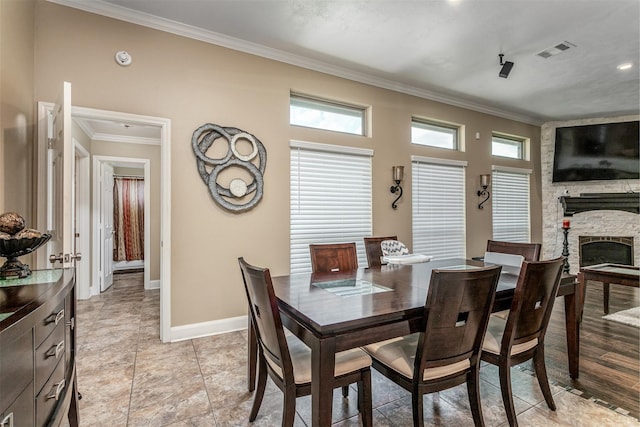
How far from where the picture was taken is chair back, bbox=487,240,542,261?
2.72 m

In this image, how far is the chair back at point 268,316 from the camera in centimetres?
145

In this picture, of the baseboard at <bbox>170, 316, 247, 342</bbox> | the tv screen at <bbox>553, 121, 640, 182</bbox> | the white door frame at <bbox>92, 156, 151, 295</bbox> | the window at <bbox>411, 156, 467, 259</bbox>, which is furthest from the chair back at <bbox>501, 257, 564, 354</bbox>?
the tv screen at <bbox>553, 121, 640, 182</bbox>

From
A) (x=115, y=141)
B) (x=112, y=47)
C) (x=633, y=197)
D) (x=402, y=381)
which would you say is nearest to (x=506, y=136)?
(x=633, y=197)

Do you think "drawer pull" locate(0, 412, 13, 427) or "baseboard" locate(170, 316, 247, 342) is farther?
"baseboard" locate(170, 316, 247, 342)

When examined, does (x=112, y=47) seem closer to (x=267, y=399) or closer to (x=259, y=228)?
(x=259, y=228)

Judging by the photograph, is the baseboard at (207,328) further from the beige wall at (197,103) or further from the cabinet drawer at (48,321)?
the cabinet drawer at (48,321)

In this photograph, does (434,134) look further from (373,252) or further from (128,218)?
(128,218)

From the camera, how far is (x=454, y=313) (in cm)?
152

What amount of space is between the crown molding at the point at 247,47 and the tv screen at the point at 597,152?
2.32 meters

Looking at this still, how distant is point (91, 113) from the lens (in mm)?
2686

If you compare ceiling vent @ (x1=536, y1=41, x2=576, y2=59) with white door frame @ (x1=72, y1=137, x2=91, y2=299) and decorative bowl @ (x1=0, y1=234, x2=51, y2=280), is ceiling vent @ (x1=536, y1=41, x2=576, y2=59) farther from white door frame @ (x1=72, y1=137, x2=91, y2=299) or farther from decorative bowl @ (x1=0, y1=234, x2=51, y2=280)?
white door frame @ (x1=72, y1=137, x2=91, y2=299)

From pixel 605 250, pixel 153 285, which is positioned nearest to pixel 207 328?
pixel 153 285

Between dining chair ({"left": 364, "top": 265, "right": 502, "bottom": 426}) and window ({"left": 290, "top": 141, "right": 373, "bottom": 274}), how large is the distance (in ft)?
7.13

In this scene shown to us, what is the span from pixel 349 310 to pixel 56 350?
1.26 m
